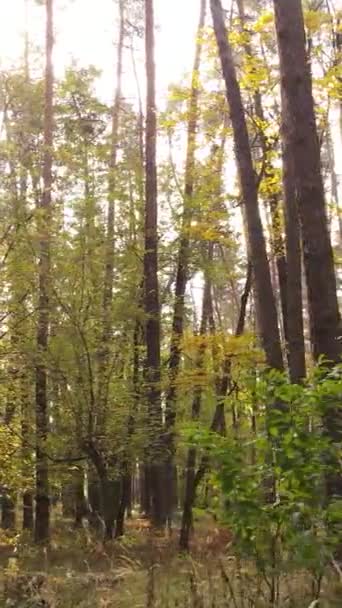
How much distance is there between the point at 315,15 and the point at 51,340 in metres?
6.63

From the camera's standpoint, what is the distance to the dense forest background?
3768 mm

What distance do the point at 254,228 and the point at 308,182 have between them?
3.73 meters

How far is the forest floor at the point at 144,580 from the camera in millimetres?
4402

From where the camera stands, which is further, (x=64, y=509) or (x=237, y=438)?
(x=64, y=509)

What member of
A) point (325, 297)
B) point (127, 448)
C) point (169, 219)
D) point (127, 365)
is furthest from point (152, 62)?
point (325, 297)

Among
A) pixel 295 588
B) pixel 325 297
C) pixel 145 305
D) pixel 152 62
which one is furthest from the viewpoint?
pixel 152 62

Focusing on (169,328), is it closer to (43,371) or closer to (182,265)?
(182,265)

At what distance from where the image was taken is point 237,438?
3885 millimetres

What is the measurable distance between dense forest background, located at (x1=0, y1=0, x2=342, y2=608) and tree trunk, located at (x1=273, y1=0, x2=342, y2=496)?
0.05 ft

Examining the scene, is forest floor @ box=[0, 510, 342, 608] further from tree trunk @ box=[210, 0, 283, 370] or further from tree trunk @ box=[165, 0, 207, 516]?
tree trunk @ box=[210, 0, 283, 370]

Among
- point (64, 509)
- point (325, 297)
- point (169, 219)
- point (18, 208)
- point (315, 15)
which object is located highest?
point (315, 15)

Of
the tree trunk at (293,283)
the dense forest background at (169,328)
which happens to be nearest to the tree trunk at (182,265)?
the dense forest background at (169,328)

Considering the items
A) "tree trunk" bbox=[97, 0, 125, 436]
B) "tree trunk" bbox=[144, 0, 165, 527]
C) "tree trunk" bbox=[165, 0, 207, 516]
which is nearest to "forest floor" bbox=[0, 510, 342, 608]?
"tree trunk" bbox=[144, 0, 165, 527]

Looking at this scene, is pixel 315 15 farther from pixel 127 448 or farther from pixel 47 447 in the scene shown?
pixel 47 447
